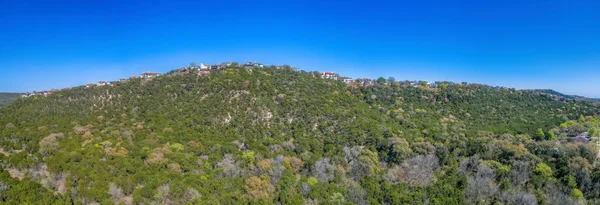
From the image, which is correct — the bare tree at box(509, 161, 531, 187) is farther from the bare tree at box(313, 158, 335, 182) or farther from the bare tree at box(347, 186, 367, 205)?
the bare tree at box(313, 158, 335, 182)

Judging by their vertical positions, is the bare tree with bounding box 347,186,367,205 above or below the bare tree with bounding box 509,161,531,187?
below

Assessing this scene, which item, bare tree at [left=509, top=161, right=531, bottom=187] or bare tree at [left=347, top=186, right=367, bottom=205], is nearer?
bare tree at [left=347, top=186, right=367, bottom=205]

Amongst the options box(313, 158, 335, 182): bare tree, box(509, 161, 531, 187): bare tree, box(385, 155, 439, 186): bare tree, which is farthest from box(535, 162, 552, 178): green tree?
box(313, 158, 335, 182): bare tree

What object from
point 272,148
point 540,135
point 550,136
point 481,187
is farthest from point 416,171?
point 550,136

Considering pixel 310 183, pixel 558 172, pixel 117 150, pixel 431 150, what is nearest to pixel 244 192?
pixel 310 183

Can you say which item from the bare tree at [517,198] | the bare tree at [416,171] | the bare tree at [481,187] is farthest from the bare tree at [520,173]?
the bare tree at [416,171]

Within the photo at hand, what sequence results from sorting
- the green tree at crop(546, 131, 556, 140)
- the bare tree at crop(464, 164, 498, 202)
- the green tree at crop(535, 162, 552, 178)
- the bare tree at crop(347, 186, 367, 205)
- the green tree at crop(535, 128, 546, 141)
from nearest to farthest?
the bare tree at crop(347, 186, 367, 205)
the bare tree at crop(464, 164, 498, 202)
the green tree at crop(535, 162, 552, 178)
the green tree at crop(546, 131, 556, 140)
the green tree at crop(535, 128, 546, 141)

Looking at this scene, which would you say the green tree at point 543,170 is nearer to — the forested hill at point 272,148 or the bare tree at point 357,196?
the forested hill at point 272,148

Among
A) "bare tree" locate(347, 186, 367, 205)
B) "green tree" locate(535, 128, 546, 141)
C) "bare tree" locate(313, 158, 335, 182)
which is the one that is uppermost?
"green tree" locate(535, 128, 546, 141)

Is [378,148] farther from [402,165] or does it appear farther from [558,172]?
[558,172]
